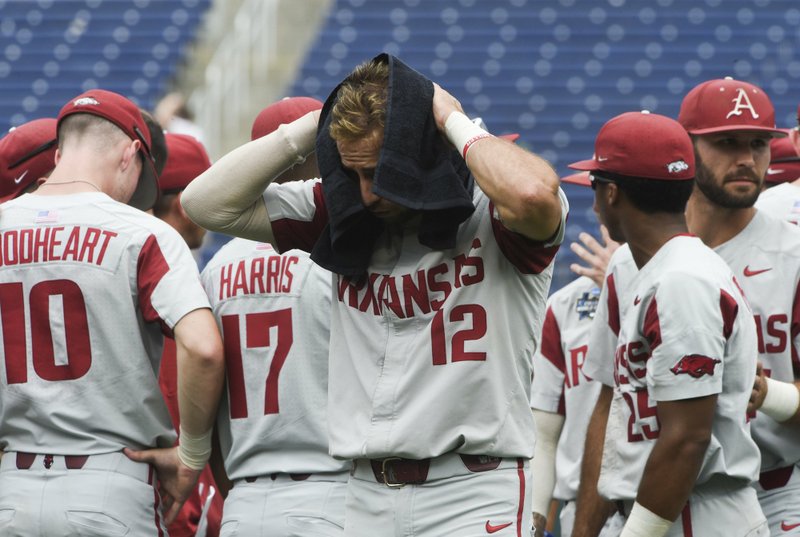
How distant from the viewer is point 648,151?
336cm

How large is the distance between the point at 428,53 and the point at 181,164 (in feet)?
27.6

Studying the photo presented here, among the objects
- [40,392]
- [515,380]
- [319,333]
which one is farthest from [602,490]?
[40,392]

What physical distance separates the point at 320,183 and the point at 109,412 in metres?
0.95

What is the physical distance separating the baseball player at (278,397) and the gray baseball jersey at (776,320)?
4.33 ft

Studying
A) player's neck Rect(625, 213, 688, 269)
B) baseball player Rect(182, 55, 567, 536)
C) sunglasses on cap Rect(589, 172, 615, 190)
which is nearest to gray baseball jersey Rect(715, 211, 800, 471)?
player's neck Rect(625, 213, 688, 269)

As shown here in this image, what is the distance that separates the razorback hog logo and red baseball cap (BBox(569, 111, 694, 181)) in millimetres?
552

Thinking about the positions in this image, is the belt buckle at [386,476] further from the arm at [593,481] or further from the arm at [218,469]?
the arm at [218,469]

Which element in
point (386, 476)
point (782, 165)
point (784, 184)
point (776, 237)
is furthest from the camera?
point (782, 165)

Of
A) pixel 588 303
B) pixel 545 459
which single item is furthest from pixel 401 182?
pixel 545 459

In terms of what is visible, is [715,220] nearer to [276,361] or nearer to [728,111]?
[728,111]

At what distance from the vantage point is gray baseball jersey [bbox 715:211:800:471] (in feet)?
12.2

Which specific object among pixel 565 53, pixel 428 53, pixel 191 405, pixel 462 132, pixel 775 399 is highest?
pixel 462 132

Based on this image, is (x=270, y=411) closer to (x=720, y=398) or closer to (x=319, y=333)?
(x=319, y=333)

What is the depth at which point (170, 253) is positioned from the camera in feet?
11.5
